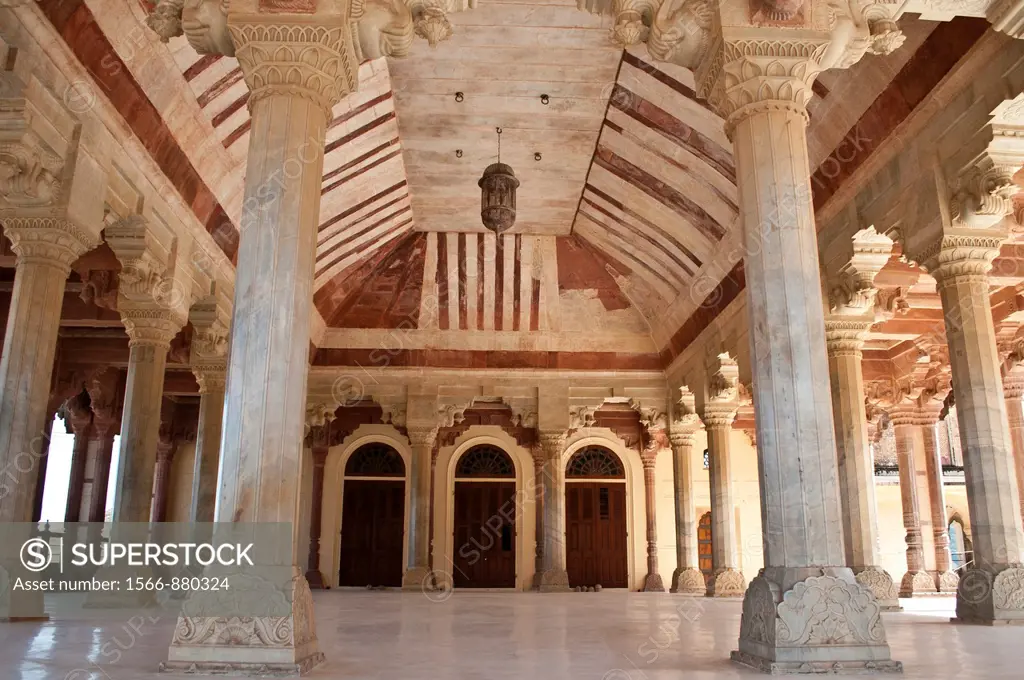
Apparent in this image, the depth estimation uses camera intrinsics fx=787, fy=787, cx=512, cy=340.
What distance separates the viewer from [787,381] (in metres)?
4.30

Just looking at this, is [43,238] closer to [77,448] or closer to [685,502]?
[77,448]

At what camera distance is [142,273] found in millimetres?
8031

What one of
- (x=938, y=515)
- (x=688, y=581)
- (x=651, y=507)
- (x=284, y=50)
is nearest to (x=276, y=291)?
(x=284, y=50)

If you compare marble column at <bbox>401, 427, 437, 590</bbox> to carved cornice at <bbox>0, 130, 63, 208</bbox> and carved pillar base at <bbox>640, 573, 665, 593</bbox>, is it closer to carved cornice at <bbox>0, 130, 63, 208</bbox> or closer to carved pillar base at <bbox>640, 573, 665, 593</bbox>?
carved pillar base at <bbox>640, 573, 665, 593</bbox>

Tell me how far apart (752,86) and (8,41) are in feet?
16.9

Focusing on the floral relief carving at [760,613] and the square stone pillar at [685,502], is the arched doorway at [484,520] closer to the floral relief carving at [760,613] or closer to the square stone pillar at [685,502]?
the square stone pillar at [685,502]

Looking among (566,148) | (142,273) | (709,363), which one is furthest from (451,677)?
(709,363)

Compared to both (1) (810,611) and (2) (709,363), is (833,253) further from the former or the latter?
(1) (810,611)

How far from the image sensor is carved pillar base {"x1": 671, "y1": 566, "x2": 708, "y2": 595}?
1405 centimetres

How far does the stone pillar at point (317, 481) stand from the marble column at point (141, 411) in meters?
5.87

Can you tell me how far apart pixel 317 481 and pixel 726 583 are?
26.8 ft

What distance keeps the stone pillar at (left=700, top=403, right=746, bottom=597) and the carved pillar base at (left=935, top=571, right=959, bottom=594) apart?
3836 millimetres

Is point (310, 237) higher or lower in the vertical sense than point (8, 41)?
lower

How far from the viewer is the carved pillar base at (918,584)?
13.2 metres
